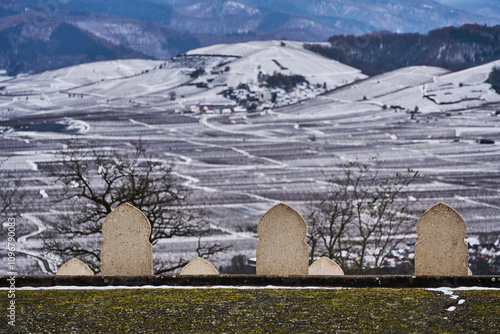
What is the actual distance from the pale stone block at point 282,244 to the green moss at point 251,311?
0.70 m

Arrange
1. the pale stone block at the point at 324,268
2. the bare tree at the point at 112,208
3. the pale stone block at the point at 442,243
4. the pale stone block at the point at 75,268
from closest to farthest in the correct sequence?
the pale stone block at the point at 442,243, the pale stone block at the point at 75,268, the pale stone block at the point at 324,268, the bare tree at the point at 112,208

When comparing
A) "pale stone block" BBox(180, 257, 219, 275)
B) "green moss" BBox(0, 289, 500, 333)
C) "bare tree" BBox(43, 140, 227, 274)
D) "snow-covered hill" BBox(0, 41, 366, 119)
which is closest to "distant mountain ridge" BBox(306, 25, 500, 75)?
"snow-covered hill" BBox(0, 41, 366, 119)

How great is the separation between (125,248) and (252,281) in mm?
1816

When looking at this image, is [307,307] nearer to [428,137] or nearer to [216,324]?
[216,324]

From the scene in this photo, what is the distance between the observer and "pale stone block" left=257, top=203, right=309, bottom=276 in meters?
8.59

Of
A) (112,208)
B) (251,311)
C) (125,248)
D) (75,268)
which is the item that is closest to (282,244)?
(251,311)

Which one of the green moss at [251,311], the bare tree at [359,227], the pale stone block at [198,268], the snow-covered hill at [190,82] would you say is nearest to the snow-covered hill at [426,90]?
the snow-covered hill at [190,82]

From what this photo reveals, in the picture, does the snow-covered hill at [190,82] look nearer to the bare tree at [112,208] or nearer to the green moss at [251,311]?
the bare tree at [112,208]

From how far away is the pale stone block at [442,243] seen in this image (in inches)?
338

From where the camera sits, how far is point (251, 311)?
23.5 ft

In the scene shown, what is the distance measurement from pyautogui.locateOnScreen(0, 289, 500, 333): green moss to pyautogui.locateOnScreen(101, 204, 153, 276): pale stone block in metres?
0.71

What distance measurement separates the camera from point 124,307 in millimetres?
7375

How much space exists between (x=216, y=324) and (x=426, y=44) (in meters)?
202

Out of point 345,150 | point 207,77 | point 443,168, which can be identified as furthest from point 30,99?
point 443,168
